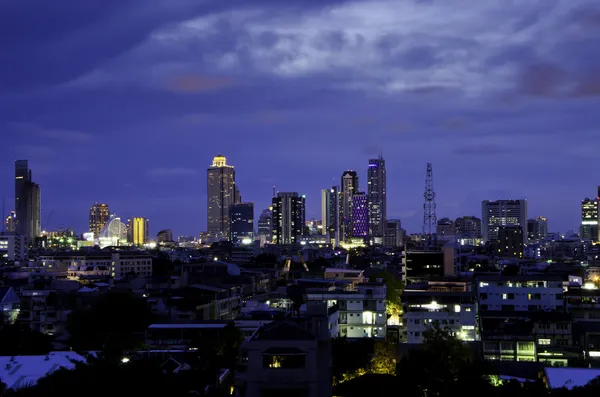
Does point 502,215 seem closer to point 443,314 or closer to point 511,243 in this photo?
point 511,243

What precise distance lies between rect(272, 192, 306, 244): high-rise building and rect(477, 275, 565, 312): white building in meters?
146

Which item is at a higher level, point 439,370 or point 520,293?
point 520,293

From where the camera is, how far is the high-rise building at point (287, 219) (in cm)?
18000

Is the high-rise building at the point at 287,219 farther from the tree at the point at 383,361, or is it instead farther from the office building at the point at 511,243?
the tree at the point at 383,361

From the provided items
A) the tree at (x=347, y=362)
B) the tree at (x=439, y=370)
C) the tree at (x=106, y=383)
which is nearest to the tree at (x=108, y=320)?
the tree at (x=347, y=362)

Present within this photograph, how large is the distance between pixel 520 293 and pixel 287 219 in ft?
481

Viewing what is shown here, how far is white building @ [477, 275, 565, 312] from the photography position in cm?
3344

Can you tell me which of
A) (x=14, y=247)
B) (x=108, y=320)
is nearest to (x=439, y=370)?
(x=108, y=320)

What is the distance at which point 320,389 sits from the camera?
15.2 meters

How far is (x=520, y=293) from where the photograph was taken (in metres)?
33.8

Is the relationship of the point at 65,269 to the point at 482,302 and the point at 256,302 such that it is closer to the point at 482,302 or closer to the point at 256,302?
the point at 256,302

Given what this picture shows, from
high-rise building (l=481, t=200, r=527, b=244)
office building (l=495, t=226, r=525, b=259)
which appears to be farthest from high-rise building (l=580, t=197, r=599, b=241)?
office building (l=495, t=226, r=525, b=259)

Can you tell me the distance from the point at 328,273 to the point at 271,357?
139 ft

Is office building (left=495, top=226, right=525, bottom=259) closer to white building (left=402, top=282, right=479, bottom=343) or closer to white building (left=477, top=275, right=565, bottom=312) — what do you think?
white building (left=477, top=275, right=565, bottom=312)
